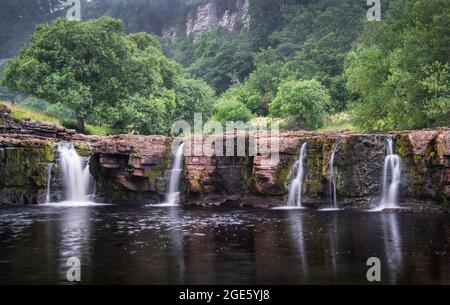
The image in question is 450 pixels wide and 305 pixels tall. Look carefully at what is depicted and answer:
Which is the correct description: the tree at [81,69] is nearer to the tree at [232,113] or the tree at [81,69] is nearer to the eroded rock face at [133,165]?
the eroded rock face at [133,165]

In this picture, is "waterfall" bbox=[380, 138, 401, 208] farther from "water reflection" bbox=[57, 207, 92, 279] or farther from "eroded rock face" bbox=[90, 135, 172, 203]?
"water reflection" bbox=[57, 207, 92, 279]

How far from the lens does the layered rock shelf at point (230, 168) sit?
107 feet

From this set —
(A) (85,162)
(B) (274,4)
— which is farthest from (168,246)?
(B) (274,4)

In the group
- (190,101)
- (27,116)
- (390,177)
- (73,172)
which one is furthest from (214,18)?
(390,177)

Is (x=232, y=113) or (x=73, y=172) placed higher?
(x=232, y=113)

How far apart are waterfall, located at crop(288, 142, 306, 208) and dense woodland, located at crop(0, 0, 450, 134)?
8696 millimetres

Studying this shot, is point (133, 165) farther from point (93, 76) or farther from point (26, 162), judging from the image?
point (93, 76)

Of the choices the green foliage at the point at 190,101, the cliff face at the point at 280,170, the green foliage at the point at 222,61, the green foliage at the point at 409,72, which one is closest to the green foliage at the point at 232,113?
the green foliage at the point at 190,101

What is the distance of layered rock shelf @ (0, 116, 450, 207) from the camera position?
3250cm

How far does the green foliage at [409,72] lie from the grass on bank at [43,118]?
2361 centimetres

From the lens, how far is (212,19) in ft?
455

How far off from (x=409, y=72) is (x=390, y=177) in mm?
9645
